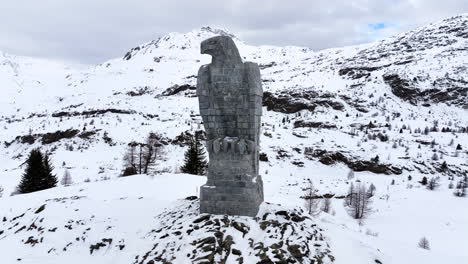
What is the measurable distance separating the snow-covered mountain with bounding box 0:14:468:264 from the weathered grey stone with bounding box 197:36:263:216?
3.91 ft

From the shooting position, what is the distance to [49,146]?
4322cm

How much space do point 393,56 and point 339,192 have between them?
341 feet

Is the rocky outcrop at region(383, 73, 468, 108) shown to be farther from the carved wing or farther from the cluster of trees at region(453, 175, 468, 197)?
the carved wing

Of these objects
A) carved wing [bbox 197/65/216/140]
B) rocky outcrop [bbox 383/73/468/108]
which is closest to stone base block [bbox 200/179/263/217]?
carved wing [bbox 197/65/216/140]

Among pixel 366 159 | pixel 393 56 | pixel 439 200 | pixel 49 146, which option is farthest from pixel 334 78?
pixel 49 146

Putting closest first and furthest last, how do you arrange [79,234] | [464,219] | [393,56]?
[79,234], [464,219], [393,56]

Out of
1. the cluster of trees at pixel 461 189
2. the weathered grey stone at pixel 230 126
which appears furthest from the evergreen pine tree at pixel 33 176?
the cluster of trees at pixel 461 189

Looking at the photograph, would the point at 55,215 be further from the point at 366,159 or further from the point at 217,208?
the point at 366,159

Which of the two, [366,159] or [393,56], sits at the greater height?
[393,56]

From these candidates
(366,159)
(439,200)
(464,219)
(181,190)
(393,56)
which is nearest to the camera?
(181,190)

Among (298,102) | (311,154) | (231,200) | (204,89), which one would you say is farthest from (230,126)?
(298,102)

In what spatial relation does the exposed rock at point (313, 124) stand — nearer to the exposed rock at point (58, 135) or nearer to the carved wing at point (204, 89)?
the exposed rock at point (58, 135)

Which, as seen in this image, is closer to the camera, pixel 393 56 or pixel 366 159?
pixel 366 159

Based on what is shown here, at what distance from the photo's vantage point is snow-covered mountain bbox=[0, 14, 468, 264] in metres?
11.4
